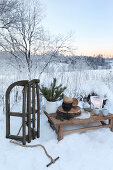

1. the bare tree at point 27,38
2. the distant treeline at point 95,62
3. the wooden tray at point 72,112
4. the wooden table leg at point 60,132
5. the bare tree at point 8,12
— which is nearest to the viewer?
the wooden table leg at point 60,132

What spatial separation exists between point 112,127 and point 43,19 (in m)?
7.72

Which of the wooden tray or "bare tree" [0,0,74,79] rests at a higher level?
"bare tree" [0,0,74,79]

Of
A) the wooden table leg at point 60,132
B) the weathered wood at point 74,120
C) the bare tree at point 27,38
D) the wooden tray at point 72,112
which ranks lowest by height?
the wooden table leg at point 60,132

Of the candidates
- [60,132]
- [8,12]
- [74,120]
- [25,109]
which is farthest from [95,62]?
[8,12]

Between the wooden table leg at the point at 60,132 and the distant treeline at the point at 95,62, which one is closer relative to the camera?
the wooden table leg at the point at 60,132

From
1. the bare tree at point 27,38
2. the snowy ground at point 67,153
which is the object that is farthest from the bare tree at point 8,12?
the snowy ground at point 67,153

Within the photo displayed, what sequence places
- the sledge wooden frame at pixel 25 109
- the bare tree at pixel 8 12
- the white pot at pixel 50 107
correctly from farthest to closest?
1. the bare tree at pixel 8 12
2. the white pot at pixel 50 107
3. the sledge wooden frame at pixel 25 109

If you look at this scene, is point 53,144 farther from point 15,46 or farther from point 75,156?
→ point 15,46

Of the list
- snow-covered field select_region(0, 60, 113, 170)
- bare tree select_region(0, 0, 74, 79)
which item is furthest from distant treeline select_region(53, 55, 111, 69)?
snow-covered field select_region(0, 60, 113, 170)

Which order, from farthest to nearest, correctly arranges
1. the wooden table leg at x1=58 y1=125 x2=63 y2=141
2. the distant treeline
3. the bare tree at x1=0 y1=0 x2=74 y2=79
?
the bare tree at x1=0 y1=0 x2=74 y2=79 → the distant treeline → the wooden table leg at x1=58 y1=125 x2=63 y2=141

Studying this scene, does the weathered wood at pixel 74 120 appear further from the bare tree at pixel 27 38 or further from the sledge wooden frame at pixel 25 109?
the bare tree at pixel 27 38

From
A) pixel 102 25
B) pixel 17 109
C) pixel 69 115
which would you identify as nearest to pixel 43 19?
pixel 102 25

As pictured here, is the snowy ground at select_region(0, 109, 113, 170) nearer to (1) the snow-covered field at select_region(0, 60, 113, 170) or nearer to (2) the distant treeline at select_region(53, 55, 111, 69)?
(1) the snow-covered field at select_region(0, 60, 113, 170)

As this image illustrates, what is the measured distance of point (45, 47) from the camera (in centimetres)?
783
